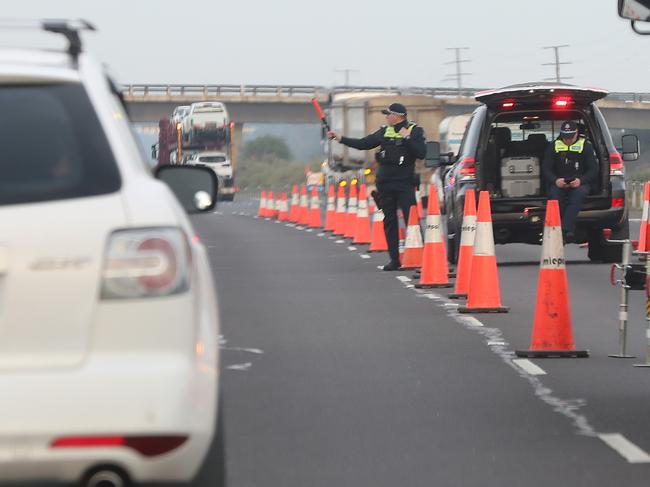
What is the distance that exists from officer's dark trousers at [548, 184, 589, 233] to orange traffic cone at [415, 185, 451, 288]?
257 cm

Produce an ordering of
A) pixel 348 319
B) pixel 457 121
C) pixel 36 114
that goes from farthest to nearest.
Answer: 1. pixel 457 121
2. pixel 348 319
3. pixel 36 114

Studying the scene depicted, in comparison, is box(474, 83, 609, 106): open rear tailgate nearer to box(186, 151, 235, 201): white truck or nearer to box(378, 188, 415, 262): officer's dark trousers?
box(378, 188, 415, 262): officer's dark trousers

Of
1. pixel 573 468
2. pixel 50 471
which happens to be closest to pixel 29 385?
pixel 50 471

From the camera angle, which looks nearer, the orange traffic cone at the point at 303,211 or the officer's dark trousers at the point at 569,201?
the officer's dark trousers at the point at 569,201

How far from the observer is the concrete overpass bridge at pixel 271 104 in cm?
10575

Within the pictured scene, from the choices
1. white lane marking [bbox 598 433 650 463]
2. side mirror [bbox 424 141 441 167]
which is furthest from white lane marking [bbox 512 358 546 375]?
side mirror [bbox 424 141 441 167]

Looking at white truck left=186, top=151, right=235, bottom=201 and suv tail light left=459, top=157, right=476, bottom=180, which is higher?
suv tail light left=459, top=157, right=476, bottom=180

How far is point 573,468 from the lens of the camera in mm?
7660

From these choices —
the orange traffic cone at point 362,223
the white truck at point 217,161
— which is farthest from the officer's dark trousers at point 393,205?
the white truck at point 217,161

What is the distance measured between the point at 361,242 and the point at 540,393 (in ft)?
62.0

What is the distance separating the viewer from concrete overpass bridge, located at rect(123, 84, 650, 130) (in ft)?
347

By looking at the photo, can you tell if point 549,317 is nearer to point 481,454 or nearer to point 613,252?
point 481,454

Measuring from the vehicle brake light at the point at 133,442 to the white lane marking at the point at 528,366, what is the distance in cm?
624

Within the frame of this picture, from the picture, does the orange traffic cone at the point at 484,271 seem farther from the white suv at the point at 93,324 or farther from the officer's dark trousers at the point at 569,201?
the white suv at the point at 93,324
